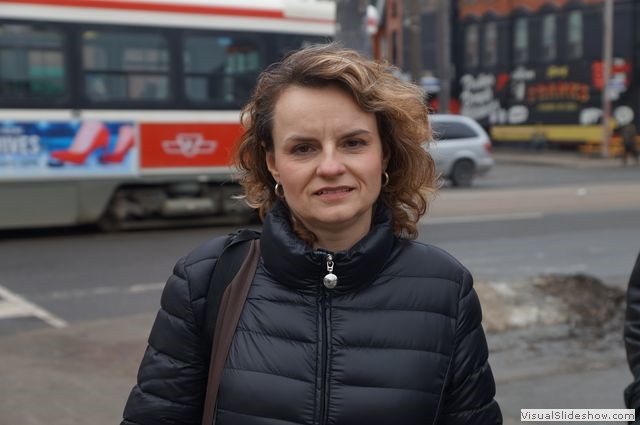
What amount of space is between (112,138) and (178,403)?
1081 centimetres

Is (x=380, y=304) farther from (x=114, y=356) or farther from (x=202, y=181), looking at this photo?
(x=202, y=181)

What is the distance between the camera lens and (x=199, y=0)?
523 inches

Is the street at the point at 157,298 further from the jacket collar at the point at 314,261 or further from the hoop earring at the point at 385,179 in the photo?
the jacket collar at the point at 314,261

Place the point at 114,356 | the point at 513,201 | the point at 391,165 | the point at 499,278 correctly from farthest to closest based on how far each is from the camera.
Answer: the point at 513,201
the point at 499,278
the point at 114,356
the point at 391,165

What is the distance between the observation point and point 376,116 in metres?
2.29

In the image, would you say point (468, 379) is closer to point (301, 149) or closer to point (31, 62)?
point (301, 149)

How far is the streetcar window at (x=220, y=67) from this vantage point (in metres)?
13.3

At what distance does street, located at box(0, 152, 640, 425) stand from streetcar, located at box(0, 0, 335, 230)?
53 cm

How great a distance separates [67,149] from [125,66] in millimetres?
1452

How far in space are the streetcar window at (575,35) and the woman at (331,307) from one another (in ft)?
125

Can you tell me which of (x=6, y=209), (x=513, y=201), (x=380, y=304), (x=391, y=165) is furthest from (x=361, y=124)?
(x=513, y=201)

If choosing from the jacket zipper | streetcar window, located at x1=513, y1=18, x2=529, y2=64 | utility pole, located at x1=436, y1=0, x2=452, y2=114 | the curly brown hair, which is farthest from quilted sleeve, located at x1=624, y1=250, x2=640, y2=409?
streetcar window, located at x1=513, y1=18, x2=529, y2=64

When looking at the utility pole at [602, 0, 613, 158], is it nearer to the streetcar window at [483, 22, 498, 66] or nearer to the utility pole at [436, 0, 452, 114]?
the utility pole at [436, 0, 452, 114]

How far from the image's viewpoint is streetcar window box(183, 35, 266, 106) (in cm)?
1332
